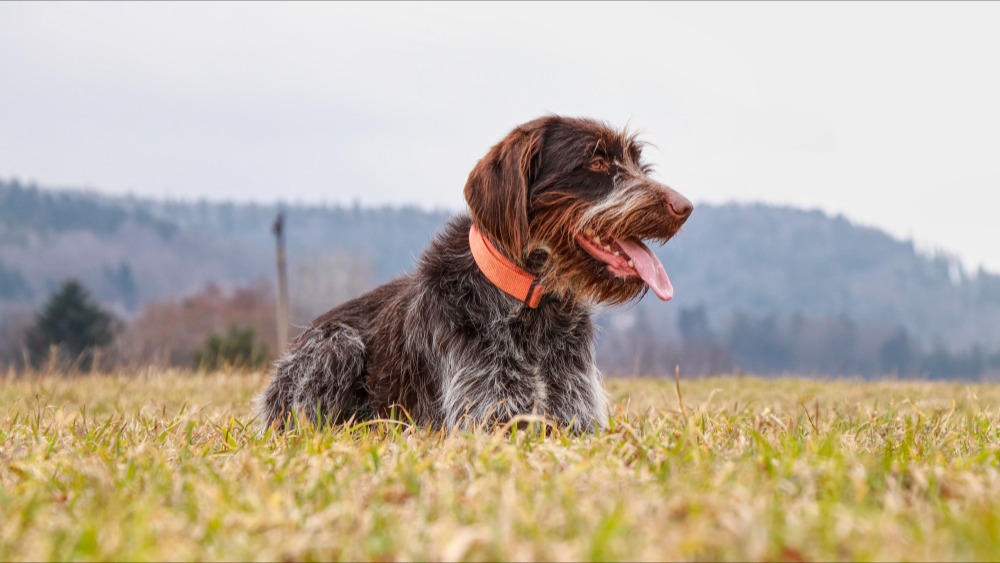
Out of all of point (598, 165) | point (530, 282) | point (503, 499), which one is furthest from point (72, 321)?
point (503, 499)

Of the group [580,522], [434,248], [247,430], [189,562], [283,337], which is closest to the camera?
[189,562]

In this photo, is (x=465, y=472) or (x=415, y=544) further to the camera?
(x=465, y=472)

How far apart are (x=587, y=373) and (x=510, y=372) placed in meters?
0.55

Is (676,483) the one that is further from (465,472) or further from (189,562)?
(189,562)

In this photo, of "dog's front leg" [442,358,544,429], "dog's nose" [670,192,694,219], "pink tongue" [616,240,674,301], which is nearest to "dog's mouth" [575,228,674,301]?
"pink tongue" [616,240,674,301]

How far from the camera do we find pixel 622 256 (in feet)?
14.2

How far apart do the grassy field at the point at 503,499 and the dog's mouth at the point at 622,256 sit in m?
0.85

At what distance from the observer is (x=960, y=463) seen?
301 centimetres

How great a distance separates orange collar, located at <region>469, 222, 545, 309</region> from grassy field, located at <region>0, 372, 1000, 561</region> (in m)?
0.95

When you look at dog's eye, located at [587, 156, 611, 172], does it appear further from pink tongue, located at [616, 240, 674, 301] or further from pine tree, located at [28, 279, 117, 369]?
pine tree, located at [28, 279, 117, 369]

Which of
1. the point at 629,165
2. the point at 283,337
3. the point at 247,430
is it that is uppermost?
the point at 629,165

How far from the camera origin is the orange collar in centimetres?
442

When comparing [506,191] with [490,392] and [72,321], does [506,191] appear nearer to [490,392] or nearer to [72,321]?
[490,392]

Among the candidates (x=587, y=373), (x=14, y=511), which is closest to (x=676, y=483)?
(x=14, y=511)
